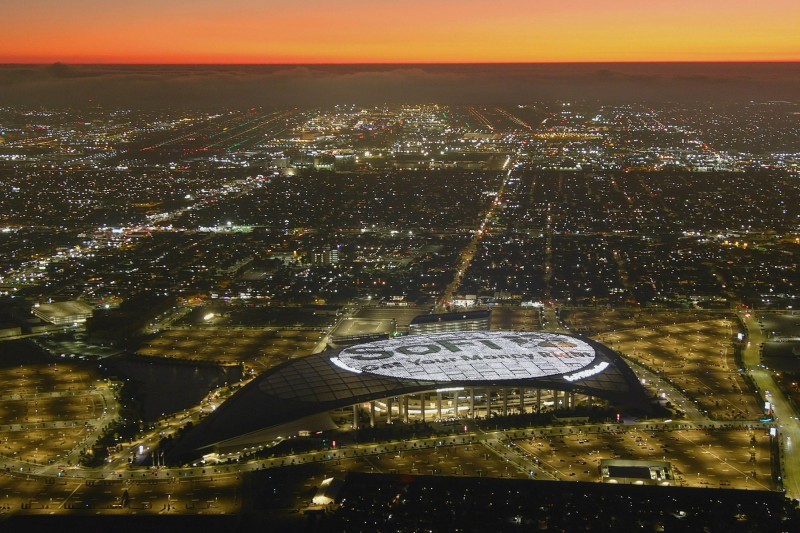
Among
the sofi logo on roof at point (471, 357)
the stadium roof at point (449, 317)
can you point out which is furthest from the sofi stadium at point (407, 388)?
the stadium roof at point (449, 317)

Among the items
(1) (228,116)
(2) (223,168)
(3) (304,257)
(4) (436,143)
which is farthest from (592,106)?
(3) (304,257)

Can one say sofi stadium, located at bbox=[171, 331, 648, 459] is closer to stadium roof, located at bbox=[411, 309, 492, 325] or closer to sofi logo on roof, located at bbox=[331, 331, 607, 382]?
sofi logo on roof, located at bbox=[331, 331, 607, 382]

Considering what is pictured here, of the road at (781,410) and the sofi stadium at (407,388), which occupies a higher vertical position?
the sofi stadium at (407,388)

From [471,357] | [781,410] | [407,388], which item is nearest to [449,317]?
[471,357]

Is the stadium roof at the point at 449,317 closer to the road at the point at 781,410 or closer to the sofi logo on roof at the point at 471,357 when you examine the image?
the sofi logo on roof at the point at 471,357

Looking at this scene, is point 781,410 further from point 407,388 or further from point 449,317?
point 449,317

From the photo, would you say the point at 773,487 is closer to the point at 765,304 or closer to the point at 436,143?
the point at 765,304
